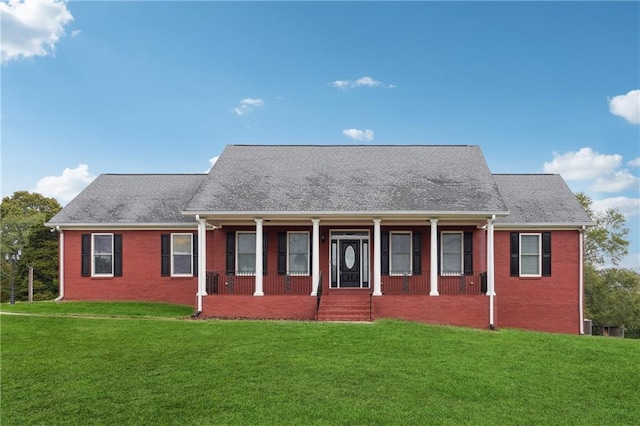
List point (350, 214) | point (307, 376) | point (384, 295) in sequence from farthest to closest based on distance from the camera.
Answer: point (350, 214) < point (384, 295) < point (307, 376)

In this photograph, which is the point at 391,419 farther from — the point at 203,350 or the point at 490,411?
the point at 203,350

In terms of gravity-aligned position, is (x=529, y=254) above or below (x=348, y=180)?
below

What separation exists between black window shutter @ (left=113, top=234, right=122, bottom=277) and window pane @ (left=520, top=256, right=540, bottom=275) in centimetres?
1589

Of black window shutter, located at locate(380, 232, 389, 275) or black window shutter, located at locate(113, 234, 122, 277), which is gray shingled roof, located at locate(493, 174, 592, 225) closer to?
black window shutter, located at locate(380, 232, 389, 275)

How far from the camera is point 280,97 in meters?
24.9

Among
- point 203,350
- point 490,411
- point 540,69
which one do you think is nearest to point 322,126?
point 540,69

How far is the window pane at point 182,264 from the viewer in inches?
A: 795

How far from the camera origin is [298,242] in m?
18.6

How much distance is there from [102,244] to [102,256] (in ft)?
1.61

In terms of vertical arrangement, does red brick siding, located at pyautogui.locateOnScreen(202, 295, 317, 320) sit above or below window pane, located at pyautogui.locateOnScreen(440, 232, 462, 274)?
below

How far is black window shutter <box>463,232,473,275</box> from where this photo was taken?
18172 mm

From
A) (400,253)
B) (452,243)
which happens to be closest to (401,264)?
(400,253)

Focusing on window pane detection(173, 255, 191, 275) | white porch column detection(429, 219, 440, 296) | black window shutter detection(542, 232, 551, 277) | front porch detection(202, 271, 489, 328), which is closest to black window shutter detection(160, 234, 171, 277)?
window pane detection(173, 255, 191, 275)

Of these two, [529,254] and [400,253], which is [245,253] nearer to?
[400,253]
